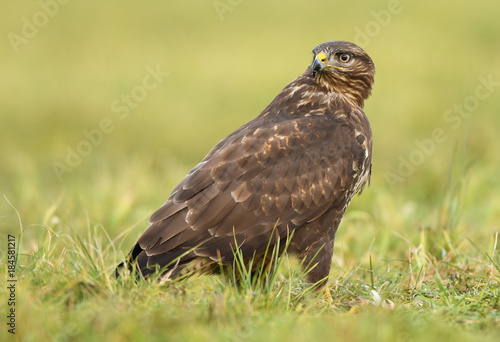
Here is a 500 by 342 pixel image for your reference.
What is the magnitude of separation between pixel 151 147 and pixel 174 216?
6.57m

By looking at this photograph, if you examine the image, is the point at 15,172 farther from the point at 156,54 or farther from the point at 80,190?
the point at 156,54

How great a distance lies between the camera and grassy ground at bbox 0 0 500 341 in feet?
12.3

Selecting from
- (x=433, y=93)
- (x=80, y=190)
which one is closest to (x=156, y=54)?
(x=433, y=93)

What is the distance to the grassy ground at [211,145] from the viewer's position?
12.3 ft

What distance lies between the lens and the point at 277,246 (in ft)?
15.4
